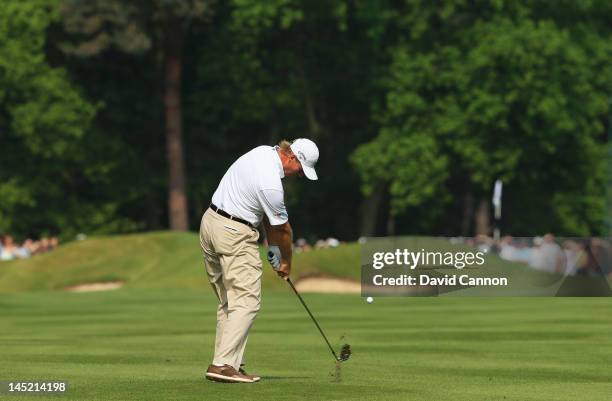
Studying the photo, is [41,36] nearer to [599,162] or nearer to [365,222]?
[365,222]

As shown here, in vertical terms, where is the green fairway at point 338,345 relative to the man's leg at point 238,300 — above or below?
below

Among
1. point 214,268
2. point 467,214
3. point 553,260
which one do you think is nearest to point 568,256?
point 553,260

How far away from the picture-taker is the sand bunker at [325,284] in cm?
4219

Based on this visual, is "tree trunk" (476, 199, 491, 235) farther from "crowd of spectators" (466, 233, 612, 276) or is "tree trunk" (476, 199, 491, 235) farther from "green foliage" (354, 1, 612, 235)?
"crowd of spectators" (466, 233, 612, 276)

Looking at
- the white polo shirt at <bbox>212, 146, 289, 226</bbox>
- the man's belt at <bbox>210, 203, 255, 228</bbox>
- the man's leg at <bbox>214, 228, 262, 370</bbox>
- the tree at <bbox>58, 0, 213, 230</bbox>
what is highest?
the tree at <bbox>58, 0, 213, 230</bbox>

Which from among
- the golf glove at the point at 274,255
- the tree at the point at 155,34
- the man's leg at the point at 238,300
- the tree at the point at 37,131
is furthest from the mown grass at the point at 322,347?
the tree at the point at 37,131

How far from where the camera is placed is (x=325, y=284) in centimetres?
4244

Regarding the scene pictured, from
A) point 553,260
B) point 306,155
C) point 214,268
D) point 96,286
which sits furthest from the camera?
point 96,286

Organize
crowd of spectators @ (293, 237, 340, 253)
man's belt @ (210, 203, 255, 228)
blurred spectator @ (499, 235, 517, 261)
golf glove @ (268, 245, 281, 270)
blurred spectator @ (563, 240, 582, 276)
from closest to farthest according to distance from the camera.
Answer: golf glove @ (268, 245, 281, 270) < man's belt @ (210, 203, 255, 228) < blurred spectator @ (499, 235, 517, 261) < blurred spectator @ (563, 240, 582, 276) < crowd of spectators @ (293, 237, 340, 253)

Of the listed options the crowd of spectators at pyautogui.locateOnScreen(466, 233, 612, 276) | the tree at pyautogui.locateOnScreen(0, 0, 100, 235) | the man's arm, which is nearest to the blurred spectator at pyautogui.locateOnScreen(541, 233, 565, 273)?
the crowd of spectators at pyautogui.locateOnScreen(466, 233, 612, 276)

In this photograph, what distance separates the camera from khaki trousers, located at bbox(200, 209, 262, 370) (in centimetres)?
1393

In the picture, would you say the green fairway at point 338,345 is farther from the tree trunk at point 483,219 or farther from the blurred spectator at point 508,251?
the tree trunk at point 483,219

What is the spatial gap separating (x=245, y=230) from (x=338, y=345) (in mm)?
5941

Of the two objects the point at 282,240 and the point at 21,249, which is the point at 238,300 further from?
the point at 21,249
